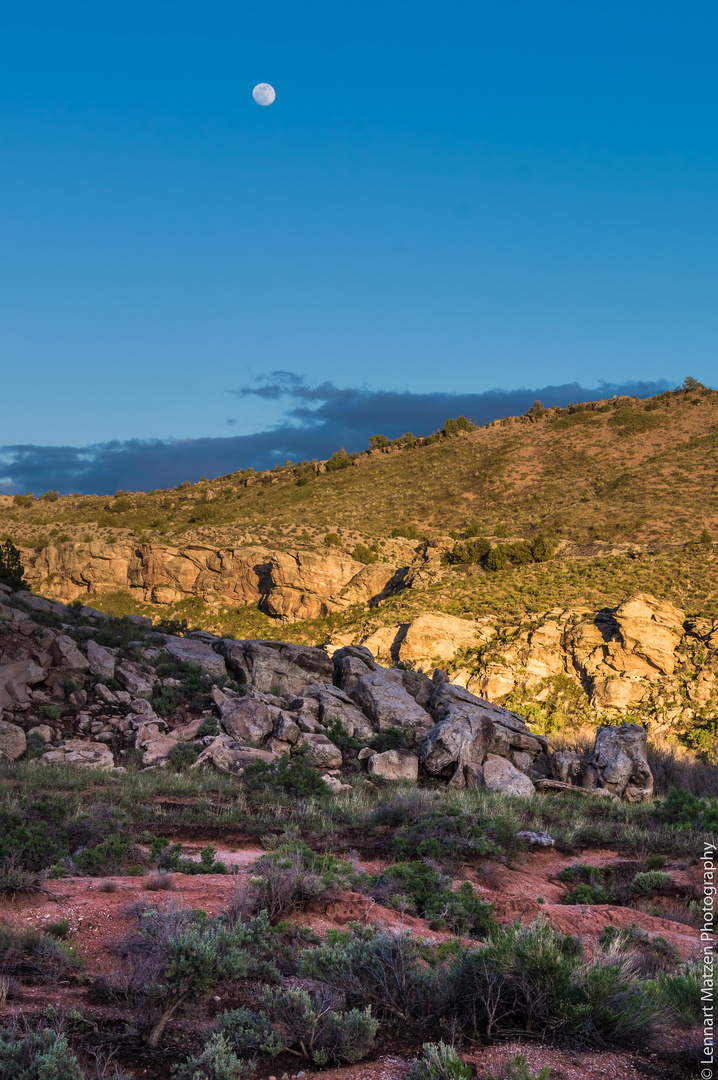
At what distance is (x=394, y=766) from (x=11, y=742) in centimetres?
864

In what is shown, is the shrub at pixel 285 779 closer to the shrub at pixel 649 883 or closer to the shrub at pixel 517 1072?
the shrub at pixel 649 883

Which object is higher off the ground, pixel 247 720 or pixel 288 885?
pixel 288 885

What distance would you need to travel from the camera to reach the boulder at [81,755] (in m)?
13.9

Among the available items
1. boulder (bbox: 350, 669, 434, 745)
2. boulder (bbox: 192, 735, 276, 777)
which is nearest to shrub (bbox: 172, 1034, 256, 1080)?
boulder (bbox: 192, 735, 276, 777)

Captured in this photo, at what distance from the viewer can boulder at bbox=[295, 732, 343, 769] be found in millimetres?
16125

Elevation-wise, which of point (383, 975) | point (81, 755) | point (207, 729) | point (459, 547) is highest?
point (459, 547)

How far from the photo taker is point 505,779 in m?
16.1

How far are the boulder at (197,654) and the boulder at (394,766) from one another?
254 inches

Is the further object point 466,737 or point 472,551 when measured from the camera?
point 472,551

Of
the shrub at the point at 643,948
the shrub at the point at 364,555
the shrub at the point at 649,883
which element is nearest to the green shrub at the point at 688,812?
the shrub at the point at 649,883

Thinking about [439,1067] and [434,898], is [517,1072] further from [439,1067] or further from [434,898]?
[434,898]

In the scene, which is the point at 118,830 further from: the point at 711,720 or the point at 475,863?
the point at 711,720

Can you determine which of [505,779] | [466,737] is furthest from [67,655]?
[505,779]

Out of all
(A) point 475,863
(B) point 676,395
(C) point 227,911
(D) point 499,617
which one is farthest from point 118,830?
(B) point 676,395
